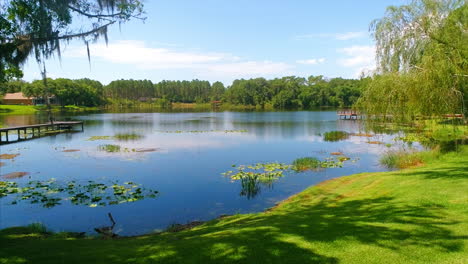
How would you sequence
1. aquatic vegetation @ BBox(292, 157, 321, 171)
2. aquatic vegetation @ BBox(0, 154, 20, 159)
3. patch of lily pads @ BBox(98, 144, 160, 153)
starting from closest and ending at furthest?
aquatic vegetation @ BBox(292, 157, 321, 171) → aquatic vegetation @ BBox(0, 154, 20, 159) → patch of lily pads @ BBox(98, 144, 160, 153)

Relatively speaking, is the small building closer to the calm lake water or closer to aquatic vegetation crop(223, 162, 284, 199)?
the calm lake water

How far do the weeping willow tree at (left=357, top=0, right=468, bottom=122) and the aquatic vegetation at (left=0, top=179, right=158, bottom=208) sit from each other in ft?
38.0

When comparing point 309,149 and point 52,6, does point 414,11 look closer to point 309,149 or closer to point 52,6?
point 52,6

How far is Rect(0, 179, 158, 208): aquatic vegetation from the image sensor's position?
1509 centimetres

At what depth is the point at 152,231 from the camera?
39.0 ft

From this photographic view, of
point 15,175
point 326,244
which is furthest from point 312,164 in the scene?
point 15,175

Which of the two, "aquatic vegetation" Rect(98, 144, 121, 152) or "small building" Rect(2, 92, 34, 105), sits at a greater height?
"small building" Rect(2, 92, 34, 105)

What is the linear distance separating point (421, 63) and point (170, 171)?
1559 centimetres

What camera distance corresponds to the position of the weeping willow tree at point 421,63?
37.5 ft

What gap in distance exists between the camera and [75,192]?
1655 cm

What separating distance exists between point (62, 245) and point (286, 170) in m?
15.9

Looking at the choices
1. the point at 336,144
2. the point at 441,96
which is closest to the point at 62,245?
the point at 441,96

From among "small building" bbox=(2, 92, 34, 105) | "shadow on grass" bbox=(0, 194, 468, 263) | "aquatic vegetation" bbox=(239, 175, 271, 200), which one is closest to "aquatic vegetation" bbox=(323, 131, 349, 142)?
"aquatic vegetation" bbox=(239, 175, 271, 200)

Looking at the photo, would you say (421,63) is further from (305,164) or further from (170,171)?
(170,171)
